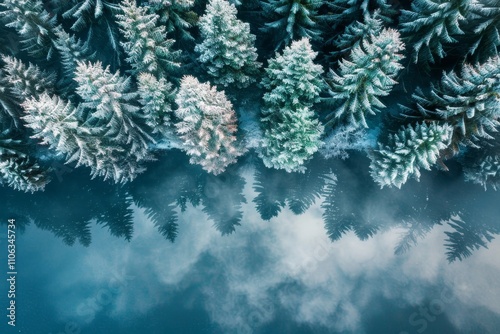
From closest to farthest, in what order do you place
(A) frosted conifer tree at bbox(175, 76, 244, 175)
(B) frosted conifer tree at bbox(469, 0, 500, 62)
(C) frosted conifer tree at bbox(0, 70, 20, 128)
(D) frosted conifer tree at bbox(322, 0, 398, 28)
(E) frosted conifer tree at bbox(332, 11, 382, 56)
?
1. (A) frosted conifer tree at bbox(175, 76, 244, 175)
2. (B) frosted conifer tree at bbox(469, 0, 500, 62)
3. (E) frosted conifer tree at bbox(332, 11, 382, 56)
4. (D) frosted conifer tree at bbox(322, 0, 398, 28)
5. (C) frosted conifer tree at bbox(0, 70, 20, 128)

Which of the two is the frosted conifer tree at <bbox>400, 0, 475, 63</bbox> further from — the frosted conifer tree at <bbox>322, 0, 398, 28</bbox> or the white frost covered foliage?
the white frost covered foliage

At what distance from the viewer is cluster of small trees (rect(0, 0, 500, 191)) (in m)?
15.8

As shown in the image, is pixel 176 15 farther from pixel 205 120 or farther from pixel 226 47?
pixel 205 120


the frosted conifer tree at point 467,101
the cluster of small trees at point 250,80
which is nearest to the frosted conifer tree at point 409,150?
the cluster of small trees at point 250,80

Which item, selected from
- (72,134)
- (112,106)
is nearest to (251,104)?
(112,106)

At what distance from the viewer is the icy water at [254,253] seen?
68.2 ft

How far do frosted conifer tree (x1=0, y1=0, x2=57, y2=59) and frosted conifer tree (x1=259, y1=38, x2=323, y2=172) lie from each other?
44.6 ft

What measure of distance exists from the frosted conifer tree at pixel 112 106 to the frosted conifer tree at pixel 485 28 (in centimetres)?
1896

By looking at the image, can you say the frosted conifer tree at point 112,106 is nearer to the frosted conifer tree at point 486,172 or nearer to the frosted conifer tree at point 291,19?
the frosted conifer tree at point 291,19

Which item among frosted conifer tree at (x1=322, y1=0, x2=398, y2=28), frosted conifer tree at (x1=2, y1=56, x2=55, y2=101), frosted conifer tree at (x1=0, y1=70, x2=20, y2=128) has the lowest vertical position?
frosted conifer tree at (x1=0, y1=70, x2=20, y2=128)

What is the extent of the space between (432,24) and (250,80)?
10.6 meters

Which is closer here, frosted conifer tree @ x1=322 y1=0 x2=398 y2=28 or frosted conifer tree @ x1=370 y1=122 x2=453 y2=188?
frosted conifer tree @ x1=370 y1=122 x2=453 y2=188

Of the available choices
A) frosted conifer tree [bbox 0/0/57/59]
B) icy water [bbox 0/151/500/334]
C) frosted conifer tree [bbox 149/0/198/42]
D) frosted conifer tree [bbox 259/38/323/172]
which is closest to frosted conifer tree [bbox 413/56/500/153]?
frosted conifer tree [bbox 259/38/323/172]

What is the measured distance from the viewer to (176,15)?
18.3 meters
